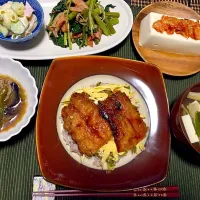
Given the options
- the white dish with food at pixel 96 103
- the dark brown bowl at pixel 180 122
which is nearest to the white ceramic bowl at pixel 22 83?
the white dish with food at pixel 96 103

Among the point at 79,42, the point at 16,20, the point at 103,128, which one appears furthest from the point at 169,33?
the point at 16,20

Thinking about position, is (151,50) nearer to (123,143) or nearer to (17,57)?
(123,143)

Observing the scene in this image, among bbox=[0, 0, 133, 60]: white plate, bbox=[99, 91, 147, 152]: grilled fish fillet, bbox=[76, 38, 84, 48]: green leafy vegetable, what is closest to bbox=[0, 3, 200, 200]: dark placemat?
bbox=[0, 0, 133, 60]: white plate

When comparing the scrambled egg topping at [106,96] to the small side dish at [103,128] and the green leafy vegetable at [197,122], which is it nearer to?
the small side dish at [103,128]

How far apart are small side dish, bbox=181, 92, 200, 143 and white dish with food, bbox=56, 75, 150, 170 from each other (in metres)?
0.26

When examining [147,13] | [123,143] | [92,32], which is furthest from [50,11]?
[123,143]

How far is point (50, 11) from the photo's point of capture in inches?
96.3

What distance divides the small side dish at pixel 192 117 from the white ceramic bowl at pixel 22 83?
0.93 m

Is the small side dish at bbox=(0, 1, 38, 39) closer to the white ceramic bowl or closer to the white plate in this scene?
the white plate

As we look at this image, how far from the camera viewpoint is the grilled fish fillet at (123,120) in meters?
1.99

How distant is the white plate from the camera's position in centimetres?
222

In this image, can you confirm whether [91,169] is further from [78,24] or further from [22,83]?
[78,24]

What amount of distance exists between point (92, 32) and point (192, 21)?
77cm

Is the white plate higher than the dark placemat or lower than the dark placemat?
higher
